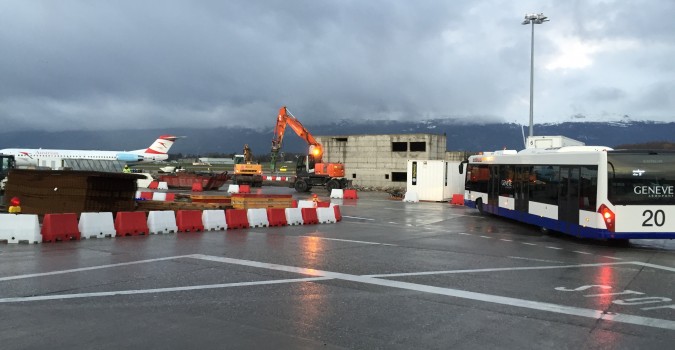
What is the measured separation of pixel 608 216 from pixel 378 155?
32.5 m

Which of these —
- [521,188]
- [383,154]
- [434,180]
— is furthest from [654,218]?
[383,154]

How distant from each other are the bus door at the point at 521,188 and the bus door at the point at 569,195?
2505 mm

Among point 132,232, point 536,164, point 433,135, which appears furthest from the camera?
point 433,135

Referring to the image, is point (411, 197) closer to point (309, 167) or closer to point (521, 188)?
point (309, 167)

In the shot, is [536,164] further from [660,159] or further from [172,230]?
[172,230]

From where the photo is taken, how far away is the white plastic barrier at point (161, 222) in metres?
15.8

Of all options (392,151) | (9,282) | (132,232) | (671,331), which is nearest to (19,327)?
(9,282)

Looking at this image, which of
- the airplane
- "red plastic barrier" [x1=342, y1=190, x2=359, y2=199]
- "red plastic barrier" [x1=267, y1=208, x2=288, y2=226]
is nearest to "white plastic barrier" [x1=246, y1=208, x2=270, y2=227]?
"red plastic barrier" [x1=267, y1=208, x2=288, y2=226]

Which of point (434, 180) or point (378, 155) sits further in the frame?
point (378, 155)

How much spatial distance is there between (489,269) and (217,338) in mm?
6568

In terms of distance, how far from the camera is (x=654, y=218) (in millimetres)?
14586

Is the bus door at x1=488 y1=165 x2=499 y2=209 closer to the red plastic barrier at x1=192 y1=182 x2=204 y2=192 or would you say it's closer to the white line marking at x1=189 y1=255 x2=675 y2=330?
the white line marking at x1=189 y1=255 x2=675 y2=330

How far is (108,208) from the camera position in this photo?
1889 centimetres

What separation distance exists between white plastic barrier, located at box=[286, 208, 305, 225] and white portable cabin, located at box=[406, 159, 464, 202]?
16.7 metres
